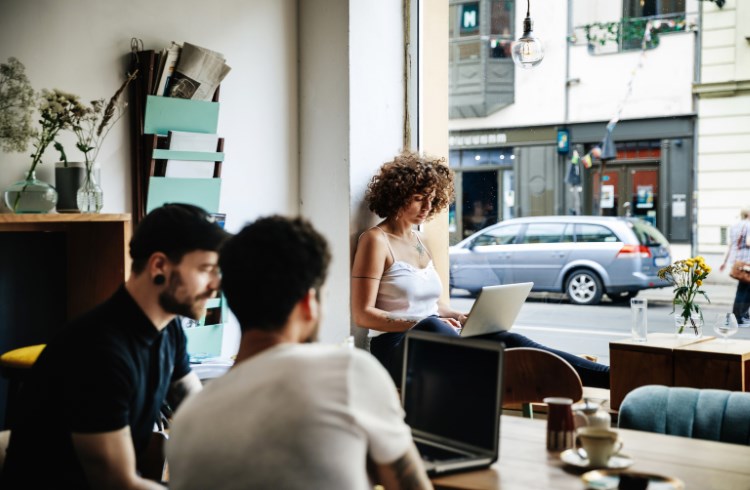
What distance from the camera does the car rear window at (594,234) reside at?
168 inches

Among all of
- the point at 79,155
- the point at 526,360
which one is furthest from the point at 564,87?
the point at 79,155

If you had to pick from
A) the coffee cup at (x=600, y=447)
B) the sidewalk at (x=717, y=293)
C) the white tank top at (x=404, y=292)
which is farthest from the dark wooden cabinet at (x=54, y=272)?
the sidewalk at (x=717, y=293)

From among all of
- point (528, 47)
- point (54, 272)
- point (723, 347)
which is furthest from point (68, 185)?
point (723, 347)

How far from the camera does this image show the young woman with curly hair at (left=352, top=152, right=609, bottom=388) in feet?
11.6

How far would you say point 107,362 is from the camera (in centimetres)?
167

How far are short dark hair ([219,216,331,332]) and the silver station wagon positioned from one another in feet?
9.76

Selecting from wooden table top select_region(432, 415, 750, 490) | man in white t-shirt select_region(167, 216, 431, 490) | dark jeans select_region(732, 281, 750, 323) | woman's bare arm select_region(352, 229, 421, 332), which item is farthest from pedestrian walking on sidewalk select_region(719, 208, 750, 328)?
man in white t-shirt select_region(167, 216, 431, 490)

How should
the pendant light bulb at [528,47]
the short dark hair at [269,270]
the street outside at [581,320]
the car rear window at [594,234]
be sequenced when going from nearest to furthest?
the short dark hair at [269,270] < the pendant light bulb at [528,47] < the street outside at [581,320] < the car rear window at [594,234]

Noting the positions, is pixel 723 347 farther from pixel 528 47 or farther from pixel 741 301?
pixel 528 47

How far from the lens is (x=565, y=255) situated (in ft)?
14.3

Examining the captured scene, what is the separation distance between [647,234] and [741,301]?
25.4 inches

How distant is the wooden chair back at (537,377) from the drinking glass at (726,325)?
0.88 m

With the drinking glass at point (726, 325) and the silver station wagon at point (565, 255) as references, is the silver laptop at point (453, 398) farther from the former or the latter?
the silver station wagon at point (565, 255)

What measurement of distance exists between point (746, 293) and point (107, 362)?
310cm
